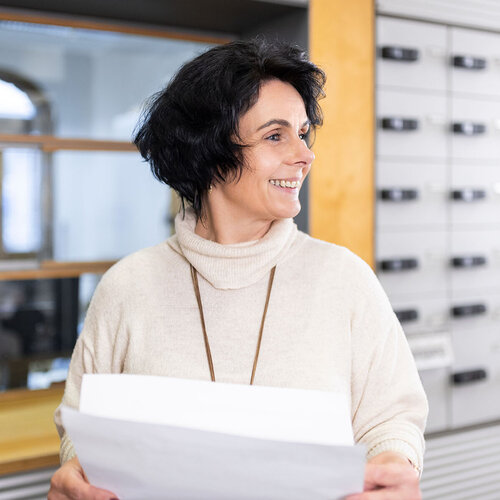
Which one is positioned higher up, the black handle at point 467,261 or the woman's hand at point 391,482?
the black handle at point 467,261

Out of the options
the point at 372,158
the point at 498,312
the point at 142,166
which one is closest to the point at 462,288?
the point at 498,312

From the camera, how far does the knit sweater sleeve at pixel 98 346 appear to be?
1.33 m

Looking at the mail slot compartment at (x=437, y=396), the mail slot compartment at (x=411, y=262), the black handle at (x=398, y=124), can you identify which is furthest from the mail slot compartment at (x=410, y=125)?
the mail slot compartment at (x=437, y=396)

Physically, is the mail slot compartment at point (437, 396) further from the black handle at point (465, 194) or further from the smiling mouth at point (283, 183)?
the smiling mouth at point (283, 183)

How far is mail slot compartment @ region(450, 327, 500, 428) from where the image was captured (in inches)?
114

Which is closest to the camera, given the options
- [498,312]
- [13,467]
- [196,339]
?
[196,339]

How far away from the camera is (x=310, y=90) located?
4.43ft

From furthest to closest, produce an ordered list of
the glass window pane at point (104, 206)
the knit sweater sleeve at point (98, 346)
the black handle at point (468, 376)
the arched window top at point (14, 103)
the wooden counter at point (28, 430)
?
the black handle at point (468, 376), the glass window pane at point (104, 206), the arched window top at point (14, 103), the wooden counter at point (28, 430), the knit sweater sleeve at point (98, 346)

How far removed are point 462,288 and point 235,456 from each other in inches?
86.7

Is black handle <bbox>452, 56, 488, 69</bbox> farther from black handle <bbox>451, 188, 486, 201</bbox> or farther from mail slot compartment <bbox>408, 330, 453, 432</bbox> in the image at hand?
mail slot compartment <bbox>408, 330, 453, 432</bbox>

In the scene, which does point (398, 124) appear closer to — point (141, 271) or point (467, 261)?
point (467, 261)

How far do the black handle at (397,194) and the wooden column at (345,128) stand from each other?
0.05 m

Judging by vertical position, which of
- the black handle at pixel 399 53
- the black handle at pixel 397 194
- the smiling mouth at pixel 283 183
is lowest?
the smiling mouth at pixel 283 183

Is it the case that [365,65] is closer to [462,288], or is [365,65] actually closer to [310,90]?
[462,288]
